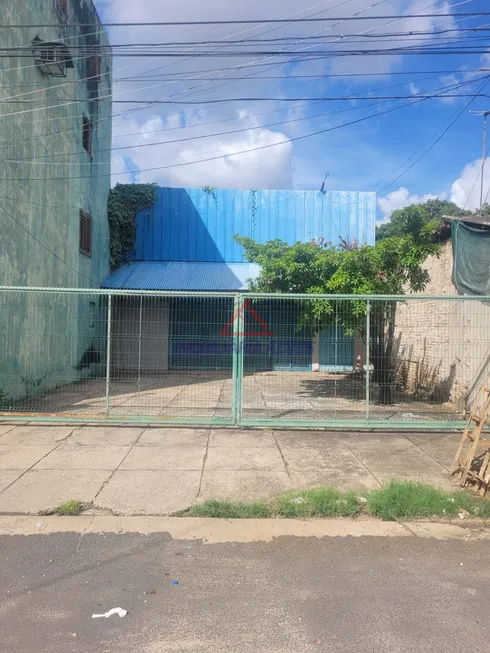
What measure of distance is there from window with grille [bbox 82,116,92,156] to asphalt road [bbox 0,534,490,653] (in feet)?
47.1

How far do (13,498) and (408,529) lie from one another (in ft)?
13.4

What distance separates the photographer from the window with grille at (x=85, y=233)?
15.9m

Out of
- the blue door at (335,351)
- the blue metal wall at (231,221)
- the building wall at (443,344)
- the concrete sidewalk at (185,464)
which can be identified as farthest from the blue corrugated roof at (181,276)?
the concrete sidewalk at (185,464)

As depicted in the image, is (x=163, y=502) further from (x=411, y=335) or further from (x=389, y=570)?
(x=411, y=335)

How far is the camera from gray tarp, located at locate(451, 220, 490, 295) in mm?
9875

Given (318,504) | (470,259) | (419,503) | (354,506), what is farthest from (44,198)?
(419,503)

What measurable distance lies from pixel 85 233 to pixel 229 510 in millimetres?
13346

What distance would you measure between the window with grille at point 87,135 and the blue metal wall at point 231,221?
12.1 feet

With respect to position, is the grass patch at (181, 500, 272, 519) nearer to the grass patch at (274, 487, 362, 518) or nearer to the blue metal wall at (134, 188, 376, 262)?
the grass patch at (274, 487, 362, 518)

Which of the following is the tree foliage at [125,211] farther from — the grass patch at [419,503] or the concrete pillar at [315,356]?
the grass patch at [419,503]

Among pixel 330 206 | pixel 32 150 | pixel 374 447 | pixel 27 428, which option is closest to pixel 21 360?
pixel 27 428

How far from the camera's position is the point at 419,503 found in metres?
5.10

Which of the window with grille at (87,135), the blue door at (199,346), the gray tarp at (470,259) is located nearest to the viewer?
the blue door at (199,346)

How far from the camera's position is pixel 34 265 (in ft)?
38.7
